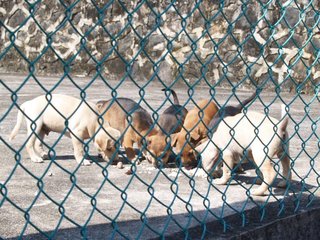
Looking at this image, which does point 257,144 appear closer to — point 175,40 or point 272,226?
point 272,226

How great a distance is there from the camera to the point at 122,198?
3.13 meters

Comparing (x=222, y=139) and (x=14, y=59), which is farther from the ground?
(x=14, y=59)

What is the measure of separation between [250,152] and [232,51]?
7.78 metres

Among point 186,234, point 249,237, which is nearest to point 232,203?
point 249,237

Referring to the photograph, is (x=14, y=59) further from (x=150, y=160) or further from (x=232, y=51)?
(x=150, y=160)

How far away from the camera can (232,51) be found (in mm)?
12625

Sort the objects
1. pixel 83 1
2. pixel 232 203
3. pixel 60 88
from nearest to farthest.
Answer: pixel 232 203 → pixel 60 88 → pixel 83 1

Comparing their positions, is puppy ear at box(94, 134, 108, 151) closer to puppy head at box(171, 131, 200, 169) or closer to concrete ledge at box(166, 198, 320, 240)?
puppy head at box(171, 131, 200, 169)

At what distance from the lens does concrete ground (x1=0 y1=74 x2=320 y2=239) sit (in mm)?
3359

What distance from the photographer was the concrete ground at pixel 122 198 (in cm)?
336

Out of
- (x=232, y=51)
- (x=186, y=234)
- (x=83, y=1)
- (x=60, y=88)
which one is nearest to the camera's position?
(x=186, y=234)

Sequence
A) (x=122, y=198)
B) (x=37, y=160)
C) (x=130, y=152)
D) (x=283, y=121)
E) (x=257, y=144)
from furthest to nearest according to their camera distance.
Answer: (x=130, y=152) → (x=37, y=160) → (x=257, y=144) → (x=283, y=121) → (x=122, y=198)

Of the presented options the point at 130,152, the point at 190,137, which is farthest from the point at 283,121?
the point at 130,152

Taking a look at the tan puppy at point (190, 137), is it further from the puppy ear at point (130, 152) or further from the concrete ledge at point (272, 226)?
the concrete ledge at point (272, 226)
